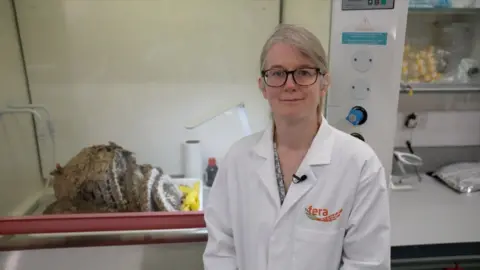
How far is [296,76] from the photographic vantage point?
85cm

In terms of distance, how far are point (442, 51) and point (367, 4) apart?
3.12ft

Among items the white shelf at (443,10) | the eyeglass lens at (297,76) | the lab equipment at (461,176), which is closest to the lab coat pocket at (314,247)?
the eyeglass lens at (297,76)

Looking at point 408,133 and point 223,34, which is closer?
point 223,34

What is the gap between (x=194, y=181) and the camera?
164cm

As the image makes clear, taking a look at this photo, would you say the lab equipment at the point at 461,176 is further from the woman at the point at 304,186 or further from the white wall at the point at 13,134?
the white wall at the point at 13,134

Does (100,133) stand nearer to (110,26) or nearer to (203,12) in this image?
(110,26)

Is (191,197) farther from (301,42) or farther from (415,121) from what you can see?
(415,121)

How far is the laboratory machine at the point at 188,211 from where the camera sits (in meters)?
1.11

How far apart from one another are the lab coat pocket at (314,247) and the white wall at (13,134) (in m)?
1.12

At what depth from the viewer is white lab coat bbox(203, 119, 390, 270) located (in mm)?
878

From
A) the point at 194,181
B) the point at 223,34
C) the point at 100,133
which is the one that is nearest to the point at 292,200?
the point at 194,181

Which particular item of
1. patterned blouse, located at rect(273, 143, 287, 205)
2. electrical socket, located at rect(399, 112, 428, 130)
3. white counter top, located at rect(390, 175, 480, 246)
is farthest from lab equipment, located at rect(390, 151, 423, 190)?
patterned blouse, located at rect(273, 143, 287, 205)

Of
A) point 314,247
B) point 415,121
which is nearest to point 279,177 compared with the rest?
point 314,247

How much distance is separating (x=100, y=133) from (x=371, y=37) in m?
1.27
